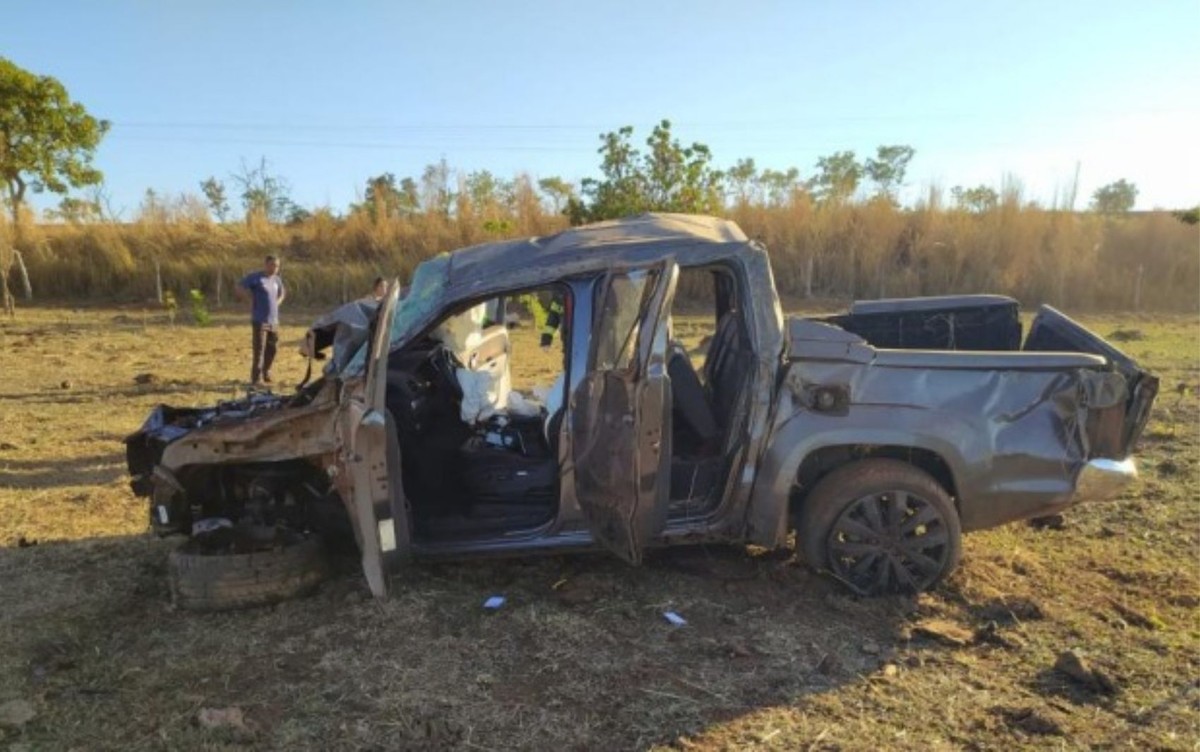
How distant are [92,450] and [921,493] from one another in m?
7.47

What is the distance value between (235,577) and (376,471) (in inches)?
43.1

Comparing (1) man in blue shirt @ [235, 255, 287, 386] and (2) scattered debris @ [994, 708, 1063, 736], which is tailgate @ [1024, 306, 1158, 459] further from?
(1) man in blue shirt @ [235, 255, 287, 386]

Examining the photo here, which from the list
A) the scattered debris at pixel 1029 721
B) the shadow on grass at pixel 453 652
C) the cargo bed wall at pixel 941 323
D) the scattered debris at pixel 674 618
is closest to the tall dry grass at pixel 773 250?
the cargo bed wall at pixel 941 323

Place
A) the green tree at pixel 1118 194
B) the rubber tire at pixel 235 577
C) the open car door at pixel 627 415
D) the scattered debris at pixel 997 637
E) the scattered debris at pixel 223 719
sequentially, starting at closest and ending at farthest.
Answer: the scattered debris at pixel 223 719, the open car door at pixel 627 415, the scattered debris at pixel 997 637, the rubber tire at pixel 235 577, the green tree at pixel 1118 194

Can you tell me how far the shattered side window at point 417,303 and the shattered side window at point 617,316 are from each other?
87cm

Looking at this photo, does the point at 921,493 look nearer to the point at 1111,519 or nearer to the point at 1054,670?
the point at 1054,670

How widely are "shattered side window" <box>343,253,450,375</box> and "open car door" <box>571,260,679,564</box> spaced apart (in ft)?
2.90

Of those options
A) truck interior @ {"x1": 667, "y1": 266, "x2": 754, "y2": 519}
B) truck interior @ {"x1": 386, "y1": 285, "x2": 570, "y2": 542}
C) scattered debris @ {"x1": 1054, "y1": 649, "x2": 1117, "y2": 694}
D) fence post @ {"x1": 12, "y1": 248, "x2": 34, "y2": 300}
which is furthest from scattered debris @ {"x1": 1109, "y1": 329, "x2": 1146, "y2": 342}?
fence post @ {"x1": 12, "y1": 248, "x2": 34, "y2": 300}

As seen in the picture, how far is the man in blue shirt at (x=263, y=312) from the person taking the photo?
12.0 meters

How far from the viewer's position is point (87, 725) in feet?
11.5

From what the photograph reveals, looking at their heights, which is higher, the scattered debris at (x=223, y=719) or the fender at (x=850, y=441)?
the fender at (x=850, y=441)

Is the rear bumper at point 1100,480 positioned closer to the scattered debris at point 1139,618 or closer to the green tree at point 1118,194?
the scattered debris at point 1139,618

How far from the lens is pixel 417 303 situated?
4.64 meters

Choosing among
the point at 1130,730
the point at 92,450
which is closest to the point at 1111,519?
the point at 1130,730
